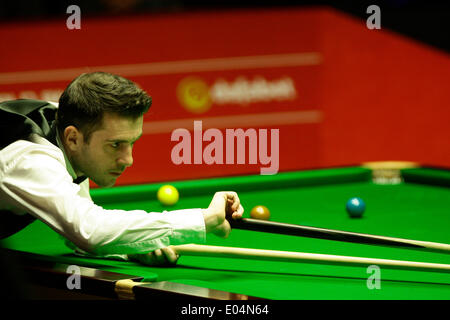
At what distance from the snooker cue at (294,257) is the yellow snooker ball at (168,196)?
1009 mm

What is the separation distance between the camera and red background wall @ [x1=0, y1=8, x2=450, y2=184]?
5.60 metres

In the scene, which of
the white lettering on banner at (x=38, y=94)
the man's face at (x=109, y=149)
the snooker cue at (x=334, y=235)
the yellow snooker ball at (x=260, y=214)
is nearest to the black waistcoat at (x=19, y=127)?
the man's face at (x=109, y=149)

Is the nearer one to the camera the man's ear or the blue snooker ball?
the man's ear

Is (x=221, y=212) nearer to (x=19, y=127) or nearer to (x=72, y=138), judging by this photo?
(x=72, y=138)

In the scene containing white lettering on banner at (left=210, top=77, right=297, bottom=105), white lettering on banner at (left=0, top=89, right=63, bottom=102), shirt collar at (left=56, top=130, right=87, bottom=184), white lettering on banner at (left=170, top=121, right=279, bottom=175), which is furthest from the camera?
white lettering on banner at (left=210, top=77, right=297, bottom=105)

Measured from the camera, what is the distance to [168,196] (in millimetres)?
3506

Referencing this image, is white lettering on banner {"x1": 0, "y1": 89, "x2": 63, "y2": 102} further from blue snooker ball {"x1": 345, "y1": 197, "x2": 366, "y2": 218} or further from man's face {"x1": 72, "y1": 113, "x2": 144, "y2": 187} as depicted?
man's face {"x1": 72, "y1": 113, "x2": 144, "y2": 187}

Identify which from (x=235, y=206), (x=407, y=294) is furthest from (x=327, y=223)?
(x=407, y=294)

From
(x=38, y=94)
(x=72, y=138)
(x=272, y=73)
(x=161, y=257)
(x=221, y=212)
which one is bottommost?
(x=161, y=257)

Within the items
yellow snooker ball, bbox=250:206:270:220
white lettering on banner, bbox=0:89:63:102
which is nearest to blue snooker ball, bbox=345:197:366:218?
yellow snooker ball, bbox=250:206:270:220

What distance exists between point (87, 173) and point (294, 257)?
2.33 ft

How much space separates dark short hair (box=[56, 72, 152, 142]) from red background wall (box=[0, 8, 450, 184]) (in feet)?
10.2

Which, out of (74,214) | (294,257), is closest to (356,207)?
(294,257)
